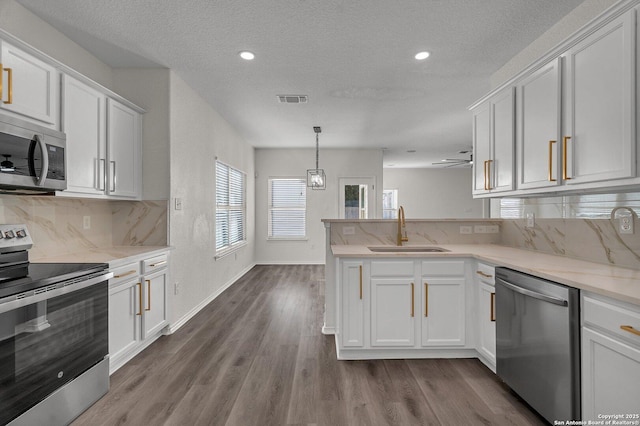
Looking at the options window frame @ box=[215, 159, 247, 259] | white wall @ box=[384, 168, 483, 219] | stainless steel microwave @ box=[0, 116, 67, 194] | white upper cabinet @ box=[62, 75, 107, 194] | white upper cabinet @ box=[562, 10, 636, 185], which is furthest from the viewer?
white wall @ box=[384, 168, 483, 219]

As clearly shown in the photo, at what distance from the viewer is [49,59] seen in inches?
86.0

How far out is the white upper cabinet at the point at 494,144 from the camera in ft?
8.41

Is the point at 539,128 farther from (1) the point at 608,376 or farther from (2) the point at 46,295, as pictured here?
A: (2) the point at 46,295

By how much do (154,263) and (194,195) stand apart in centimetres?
125

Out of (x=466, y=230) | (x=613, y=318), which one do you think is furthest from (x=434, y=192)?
(x=613, y=318)

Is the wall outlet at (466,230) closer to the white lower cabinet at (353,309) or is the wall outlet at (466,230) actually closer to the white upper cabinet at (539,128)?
the white upper cabinet at (539,128)

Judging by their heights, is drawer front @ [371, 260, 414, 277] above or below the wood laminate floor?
above

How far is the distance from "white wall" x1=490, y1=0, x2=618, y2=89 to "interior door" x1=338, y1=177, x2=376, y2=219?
175 inches

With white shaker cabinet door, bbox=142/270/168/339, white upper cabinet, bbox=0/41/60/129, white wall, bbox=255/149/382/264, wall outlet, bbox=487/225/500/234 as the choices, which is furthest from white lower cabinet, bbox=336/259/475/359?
white wall, bbox=255/149/382/264

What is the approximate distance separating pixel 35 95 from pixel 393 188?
9.59 metres

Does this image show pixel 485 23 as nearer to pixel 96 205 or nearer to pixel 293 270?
pixel 96 205

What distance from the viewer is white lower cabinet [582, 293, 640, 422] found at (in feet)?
4.48

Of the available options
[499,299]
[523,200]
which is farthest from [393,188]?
[499,299]

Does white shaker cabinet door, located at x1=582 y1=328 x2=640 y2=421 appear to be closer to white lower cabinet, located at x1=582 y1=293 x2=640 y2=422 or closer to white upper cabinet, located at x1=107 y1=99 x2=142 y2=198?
white lower cabinet, located at x1=582 y1=293 x2=640 y2=422
